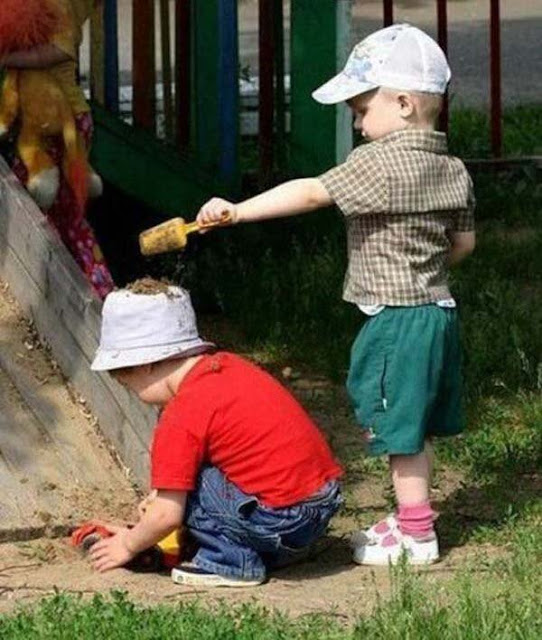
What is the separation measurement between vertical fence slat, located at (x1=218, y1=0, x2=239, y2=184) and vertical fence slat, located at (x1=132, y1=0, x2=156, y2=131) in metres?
0.42

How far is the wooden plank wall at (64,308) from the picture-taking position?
562 cm

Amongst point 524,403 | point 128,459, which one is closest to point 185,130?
point 524,403

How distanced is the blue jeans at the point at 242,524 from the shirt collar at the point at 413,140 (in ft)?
2.88

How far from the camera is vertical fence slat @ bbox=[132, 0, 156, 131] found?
8.58 meters

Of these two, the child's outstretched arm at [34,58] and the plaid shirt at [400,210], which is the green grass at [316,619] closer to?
the plaid shirt at [400,210]

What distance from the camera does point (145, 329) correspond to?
4.97 m

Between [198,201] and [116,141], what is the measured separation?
1.38 feet

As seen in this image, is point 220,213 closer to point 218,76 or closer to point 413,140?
point 413,140

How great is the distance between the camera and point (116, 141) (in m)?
8.37

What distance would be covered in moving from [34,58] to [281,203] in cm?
213

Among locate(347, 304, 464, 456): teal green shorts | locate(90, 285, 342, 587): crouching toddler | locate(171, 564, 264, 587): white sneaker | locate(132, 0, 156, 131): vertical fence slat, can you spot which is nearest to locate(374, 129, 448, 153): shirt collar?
locate(347, 304, 464, 456): teal green shorts

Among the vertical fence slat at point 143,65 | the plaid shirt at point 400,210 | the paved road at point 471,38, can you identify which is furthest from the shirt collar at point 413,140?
the paved road at point 471,38

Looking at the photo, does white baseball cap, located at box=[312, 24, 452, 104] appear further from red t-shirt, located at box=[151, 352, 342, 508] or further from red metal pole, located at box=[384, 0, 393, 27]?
red metal pole, located at box=[384, 0, 393, 27]

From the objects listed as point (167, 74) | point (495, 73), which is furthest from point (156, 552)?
point (495, 73)
